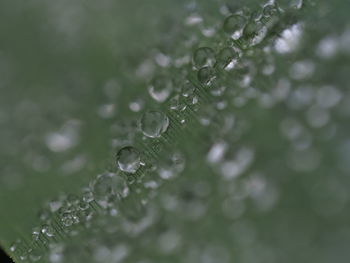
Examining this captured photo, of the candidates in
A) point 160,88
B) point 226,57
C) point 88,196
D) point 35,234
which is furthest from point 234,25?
point 35,234

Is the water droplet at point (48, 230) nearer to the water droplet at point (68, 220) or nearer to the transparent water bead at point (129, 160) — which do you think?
the water droplet at point (68, 220)

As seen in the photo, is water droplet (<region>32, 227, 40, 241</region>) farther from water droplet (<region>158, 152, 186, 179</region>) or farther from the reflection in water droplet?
the reflection in water droplet

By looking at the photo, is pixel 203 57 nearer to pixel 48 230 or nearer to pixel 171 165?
pixel 171 165

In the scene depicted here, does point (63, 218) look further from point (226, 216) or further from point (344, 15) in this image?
point (344, 15)

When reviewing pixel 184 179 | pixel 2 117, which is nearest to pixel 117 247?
pixel 184 179

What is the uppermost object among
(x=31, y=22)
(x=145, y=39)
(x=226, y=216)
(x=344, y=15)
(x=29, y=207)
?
(x=31, y=22)

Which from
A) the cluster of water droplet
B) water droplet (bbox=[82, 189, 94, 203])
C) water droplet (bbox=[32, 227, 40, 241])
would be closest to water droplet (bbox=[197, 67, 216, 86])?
the cluster of water droplet
